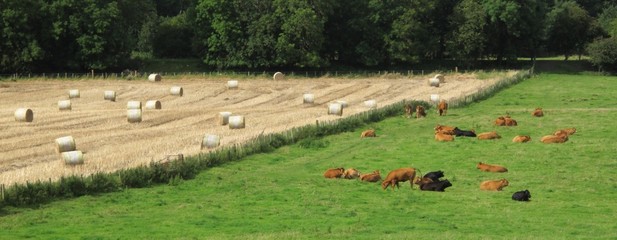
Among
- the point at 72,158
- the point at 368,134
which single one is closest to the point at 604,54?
the point at 368,134

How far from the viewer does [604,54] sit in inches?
4092

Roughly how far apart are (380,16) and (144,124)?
59014 mm

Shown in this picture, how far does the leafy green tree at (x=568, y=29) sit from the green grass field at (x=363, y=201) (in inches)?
3129

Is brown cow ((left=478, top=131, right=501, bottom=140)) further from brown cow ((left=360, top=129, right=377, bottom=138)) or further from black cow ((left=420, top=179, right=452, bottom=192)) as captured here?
black cow ((left=420, top=179, right=452, bottom=192))

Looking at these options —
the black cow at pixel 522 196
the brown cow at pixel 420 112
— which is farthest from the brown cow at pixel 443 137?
the black cow at pixel 522 196

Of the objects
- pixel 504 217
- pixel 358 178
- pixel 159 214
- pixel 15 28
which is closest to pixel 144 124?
pixel 358 178

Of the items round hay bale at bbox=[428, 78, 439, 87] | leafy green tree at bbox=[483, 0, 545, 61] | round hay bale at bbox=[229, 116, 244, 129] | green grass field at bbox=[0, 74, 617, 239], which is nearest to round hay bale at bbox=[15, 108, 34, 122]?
round hay bale at bbox=[229, 116, 244, 129]

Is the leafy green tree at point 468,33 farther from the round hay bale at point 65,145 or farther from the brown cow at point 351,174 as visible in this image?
the brown cow at point 351,174

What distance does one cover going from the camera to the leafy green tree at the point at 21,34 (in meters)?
86.8

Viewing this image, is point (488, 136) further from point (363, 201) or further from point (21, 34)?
point (21, 34)

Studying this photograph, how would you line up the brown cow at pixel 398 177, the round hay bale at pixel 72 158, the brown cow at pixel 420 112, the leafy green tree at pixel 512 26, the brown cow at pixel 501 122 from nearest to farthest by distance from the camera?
the brown cow at pixel 398 177 → the round hay bale at pixel 72 158 → the brown cow at pixel 501 122 → the brown cow at pixel 420 112 → the leafy green tree at pixel 512 26

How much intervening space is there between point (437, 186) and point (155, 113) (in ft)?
88.9

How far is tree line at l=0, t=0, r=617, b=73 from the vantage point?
295 ft

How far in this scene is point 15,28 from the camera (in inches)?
3497
